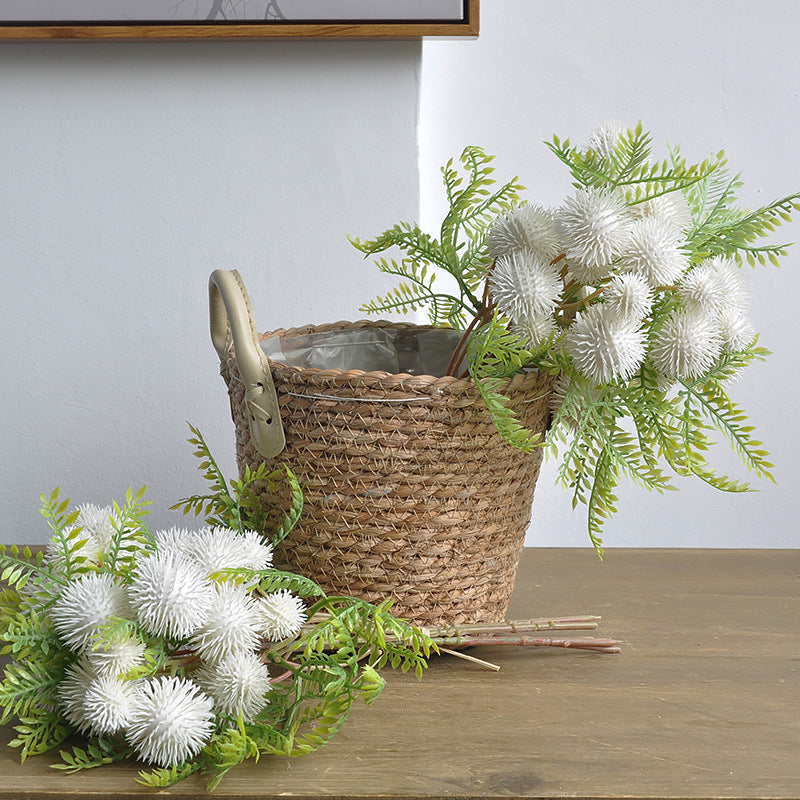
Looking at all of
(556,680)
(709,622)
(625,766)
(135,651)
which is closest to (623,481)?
(709,622)

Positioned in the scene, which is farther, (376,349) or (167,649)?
(376,349)

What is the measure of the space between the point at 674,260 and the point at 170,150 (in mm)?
592

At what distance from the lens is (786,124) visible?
40.9 inches

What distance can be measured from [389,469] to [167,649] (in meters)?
0.18

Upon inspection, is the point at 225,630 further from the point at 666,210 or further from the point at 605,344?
the point at 666,210

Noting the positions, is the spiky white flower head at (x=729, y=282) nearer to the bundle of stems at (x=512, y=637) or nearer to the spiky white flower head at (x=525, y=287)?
the spiky white flower head at (x=525, y=287)

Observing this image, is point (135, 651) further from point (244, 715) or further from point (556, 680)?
point (556, 680)

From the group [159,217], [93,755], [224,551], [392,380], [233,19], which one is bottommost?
[93,755]

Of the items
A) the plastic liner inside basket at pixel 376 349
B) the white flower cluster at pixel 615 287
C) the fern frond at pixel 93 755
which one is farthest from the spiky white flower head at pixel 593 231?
the fern frond at pixel 93 755

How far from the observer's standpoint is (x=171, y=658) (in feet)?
1.77

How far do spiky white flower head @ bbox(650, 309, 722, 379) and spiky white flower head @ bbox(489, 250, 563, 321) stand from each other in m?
0.08

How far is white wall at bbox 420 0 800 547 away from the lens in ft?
3.34

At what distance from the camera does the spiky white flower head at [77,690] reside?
51cm

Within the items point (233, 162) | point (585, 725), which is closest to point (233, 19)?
point (233, 162)
